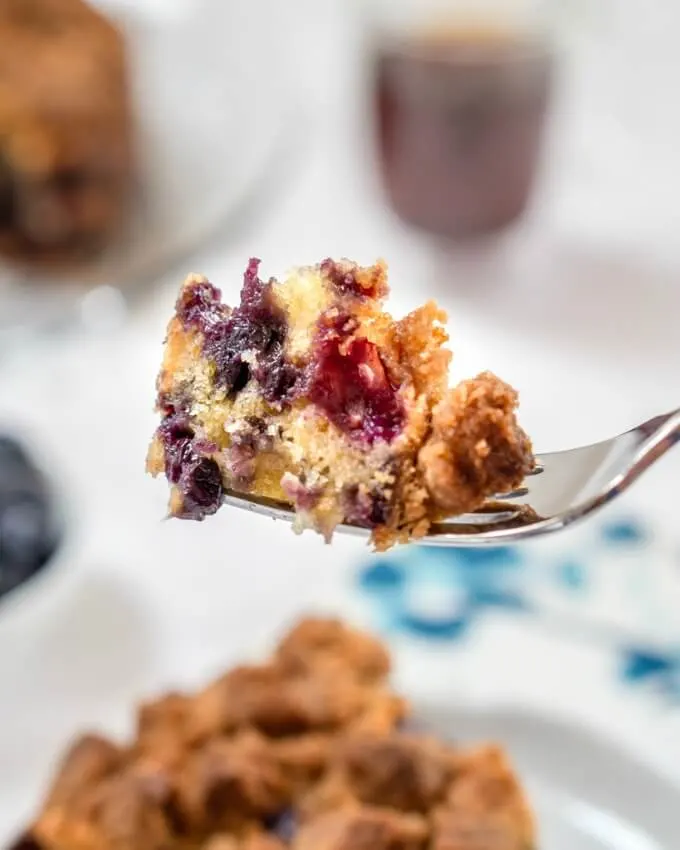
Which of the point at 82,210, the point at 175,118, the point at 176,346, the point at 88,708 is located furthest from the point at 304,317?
the point at 175,118

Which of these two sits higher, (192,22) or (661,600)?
(192,22)

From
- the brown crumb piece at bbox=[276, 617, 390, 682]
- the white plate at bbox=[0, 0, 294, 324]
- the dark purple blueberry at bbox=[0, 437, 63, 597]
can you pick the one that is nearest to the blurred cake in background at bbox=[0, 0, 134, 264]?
the white plate at bbox=[0, 0, 294, 324]

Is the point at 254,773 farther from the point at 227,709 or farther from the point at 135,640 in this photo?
the point at 135,640

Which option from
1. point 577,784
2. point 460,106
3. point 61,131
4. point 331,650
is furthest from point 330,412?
point 61,131

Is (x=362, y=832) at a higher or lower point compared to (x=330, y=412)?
lower

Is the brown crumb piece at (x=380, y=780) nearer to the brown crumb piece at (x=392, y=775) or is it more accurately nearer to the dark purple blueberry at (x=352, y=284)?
the brown crumb piece at (x=392, y=775)

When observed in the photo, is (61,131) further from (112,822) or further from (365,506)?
(365,506)
